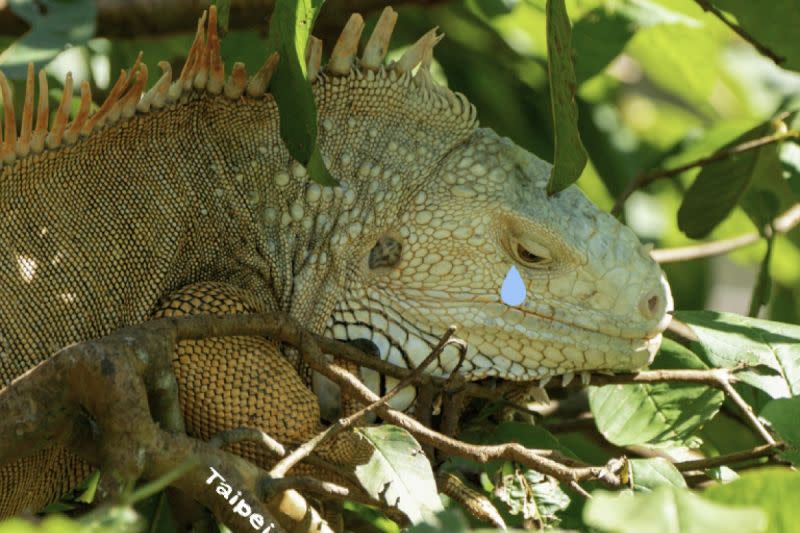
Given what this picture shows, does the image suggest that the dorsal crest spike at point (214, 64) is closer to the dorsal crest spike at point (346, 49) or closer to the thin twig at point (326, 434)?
the dorsal crest spike at point (346, 49)

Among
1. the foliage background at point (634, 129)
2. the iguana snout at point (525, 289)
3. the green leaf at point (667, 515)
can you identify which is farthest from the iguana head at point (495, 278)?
the green leaf at point (667, 515)

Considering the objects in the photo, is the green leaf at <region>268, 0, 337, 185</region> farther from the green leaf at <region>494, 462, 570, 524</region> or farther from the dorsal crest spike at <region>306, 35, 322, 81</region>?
the green leaf at <region>494, 462, 570, 524</region>

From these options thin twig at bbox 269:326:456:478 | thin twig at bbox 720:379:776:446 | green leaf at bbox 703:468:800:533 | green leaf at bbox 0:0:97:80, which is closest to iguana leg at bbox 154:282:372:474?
thin twig at bbox 269:326:456:478

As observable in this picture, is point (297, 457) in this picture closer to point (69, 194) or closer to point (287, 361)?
point (287, 361)

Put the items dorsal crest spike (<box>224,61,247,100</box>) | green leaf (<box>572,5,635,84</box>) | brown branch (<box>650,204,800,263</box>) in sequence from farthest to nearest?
brown branch (<box>650,204,800,263</box>)
green leaf (<box>572,5,635,84</box>)
dorsal crest spike (<box>224,61,247,100</box>)

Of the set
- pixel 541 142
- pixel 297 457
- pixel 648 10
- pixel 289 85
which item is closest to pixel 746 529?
pixel 297 457

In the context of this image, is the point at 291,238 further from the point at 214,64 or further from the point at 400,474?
the point at 400,474
